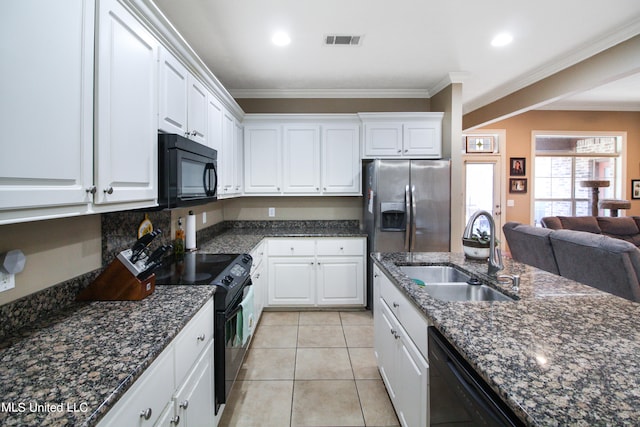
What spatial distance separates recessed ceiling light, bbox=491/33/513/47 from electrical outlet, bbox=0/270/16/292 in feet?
11.4

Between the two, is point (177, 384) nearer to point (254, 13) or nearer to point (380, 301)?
point (380, 301)

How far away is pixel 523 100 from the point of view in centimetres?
386

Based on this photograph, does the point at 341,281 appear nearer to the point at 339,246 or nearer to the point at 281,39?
the point at 339,246

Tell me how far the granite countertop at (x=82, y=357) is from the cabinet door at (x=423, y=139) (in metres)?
3.03

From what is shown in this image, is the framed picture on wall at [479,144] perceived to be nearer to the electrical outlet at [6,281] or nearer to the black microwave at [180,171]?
the black microwave at [180,171]

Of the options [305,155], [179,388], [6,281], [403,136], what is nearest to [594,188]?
[403,136]

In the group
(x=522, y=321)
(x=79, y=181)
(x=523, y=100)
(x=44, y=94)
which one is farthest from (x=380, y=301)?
(x=523, y=100)

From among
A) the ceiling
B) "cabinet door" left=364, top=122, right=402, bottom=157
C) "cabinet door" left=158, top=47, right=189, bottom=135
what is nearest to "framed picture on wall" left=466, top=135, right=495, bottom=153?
the ceiling

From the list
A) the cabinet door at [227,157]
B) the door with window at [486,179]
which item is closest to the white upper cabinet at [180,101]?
the cabinet door at [227,157]

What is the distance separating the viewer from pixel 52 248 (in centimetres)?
137

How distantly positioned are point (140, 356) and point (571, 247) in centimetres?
333

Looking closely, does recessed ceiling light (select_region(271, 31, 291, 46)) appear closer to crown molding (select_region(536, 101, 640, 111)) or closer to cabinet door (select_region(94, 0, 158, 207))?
cabinet door (select_region(94, 0, 158, 207))

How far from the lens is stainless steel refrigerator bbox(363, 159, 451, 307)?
134 inches

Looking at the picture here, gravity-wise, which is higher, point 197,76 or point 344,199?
point 197,76
